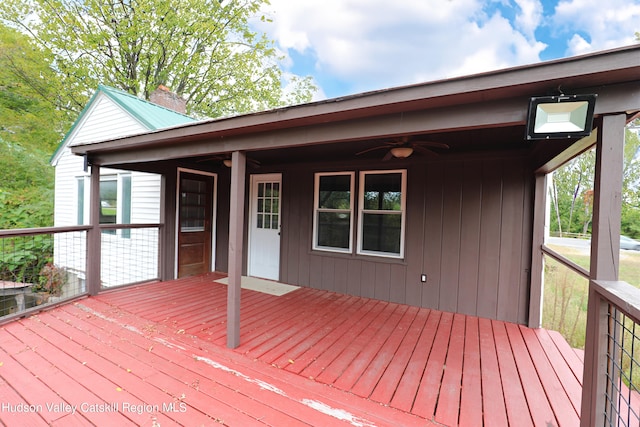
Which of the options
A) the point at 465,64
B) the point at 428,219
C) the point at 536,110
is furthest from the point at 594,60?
the point at 465,64

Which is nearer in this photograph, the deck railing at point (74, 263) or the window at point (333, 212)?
the window at point (333, 212)

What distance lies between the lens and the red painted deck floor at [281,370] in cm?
175

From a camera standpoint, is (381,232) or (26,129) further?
(26,129)

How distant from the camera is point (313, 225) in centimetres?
468

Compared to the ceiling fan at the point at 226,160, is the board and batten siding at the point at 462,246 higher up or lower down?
lower down

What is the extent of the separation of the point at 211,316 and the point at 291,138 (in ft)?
7.69

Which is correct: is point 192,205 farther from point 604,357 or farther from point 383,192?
point 604,357

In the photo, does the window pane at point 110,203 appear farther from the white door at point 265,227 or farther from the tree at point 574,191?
the tree at point 574,191

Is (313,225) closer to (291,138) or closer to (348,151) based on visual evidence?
(348,151)

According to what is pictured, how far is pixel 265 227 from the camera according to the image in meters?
5.21

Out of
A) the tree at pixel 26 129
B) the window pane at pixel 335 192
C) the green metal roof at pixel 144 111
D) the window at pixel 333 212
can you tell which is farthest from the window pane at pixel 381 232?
the tree at pixel 26 129

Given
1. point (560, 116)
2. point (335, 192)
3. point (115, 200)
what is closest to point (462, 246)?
point (335, 192)

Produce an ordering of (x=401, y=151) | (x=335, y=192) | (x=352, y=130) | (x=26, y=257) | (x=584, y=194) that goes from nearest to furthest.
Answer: (x=352, y=130), (x=401, y=151), (x=335, y=192), (x=26, y=257), (x=584, y=194)

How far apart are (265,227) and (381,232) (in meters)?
2.22
